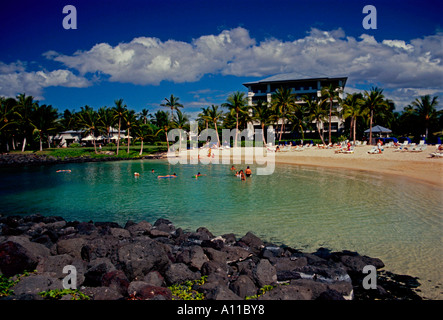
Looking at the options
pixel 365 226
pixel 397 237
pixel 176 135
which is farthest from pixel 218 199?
pixel 176 135

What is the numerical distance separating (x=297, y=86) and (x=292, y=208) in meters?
65.4

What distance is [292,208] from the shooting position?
1630 cm

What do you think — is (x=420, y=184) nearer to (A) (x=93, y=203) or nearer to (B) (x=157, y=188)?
(B) (x=157, y=188)

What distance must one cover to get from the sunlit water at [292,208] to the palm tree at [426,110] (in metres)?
38.8

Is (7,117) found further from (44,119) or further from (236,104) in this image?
(236,104)

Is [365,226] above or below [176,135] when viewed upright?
below

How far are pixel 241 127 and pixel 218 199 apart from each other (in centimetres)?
4833

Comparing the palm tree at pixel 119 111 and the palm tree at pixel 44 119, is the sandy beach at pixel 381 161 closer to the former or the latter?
the palm tree at pixel 119 111

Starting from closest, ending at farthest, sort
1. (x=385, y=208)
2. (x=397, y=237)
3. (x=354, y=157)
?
(x=397, y=237)
(x=385, y=208)
(x=354, y=157)

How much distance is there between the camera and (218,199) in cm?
1939

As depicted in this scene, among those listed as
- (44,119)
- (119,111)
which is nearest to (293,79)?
(119,111)

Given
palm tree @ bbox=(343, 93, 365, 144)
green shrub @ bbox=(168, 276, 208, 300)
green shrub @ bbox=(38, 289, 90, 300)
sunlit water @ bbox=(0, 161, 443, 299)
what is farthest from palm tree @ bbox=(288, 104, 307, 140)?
green shrub @ bbox=(38, 289, 90, 300)

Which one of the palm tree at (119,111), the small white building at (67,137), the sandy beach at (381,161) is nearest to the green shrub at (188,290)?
the sandy beach at (381,161)
